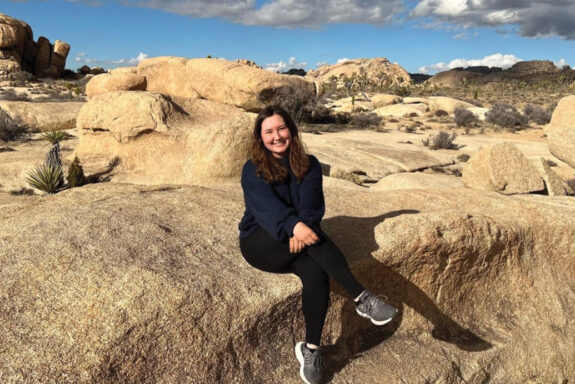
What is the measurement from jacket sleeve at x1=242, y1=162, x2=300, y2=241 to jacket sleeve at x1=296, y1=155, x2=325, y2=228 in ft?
0.28

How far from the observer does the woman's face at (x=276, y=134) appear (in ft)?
10.8

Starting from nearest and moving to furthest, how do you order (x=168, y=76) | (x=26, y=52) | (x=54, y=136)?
(x=54, y=136), (x=168, y=76), (x=26, y=52)

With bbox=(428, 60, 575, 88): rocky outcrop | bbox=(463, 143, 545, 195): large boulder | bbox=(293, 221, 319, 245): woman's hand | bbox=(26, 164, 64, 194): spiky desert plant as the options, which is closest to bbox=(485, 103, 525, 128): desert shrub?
bbox=(463, 143, 545, 195): large boulder

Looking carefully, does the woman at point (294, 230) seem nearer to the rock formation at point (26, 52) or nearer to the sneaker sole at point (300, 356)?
the sneaker sole at point (300, 356)

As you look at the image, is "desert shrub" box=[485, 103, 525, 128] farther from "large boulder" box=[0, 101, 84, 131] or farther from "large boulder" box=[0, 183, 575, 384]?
"large boulder" box=[0, 183, 575, 384]

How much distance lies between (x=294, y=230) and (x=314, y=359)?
2.86 ft

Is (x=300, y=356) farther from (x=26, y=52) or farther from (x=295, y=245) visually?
(x=26, y=52)

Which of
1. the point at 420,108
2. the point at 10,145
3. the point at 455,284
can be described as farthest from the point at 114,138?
the point at 420,108

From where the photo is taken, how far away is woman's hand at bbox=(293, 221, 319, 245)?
113 inches

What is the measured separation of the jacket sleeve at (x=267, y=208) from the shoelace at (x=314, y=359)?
79 centimetres

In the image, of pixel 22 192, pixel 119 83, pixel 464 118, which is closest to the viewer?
pixel 22 192

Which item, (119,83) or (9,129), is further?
(119,83)

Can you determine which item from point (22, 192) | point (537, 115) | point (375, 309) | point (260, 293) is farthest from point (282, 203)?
point (537, 115)

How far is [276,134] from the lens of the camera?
3.28 meters
